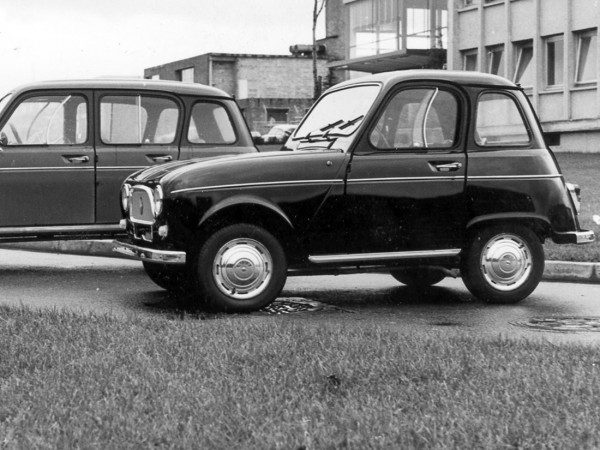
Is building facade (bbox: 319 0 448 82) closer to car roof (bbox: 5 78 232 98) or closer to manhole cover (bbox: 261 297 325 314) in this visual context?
car roof (bbox: 5 78 232 98)

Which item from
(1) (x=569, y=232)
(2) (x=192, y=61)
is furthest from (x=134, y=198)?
(2) (x=192, y=61)

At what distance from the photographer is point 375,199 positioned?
9484 mm

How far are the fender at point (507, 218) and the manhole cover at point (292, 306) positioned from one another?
4.59 feet

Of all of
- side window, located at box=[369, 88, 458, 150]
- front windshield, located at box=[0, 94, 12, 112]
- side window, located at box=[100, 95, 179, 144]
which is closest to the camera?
side window, located at box=[369, 88, 458, 150]

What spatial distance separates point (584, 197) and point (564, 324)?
11447 millimetres

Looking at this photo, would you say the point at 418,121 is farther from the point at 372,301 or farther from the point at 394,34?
the point at 394,34

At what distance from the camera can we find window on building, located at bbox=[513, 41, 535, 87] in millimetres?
39250

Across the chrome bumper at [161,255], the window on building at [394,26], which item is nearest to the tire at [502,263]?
the chrome bumper at [161,255]

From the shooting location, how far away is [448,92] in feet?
32.4

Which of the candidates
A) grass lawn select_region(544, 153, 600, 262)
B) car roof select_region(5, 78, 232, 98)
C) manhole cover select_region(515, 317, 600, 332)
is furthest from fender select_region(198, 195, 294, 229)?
grass lawn select_region(544, 153, 600, 262)

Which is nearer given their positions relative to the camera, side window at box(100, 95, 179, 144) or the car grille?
the car grille

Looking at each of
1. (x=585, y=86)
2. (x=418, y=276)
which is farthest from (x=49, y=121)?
(x=585, y=86)

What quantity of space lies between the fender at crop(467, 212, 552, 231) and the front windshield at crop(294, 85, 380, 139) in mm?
1236

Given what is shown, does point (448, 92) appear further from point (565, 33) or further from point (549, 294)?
point (565, 33)
